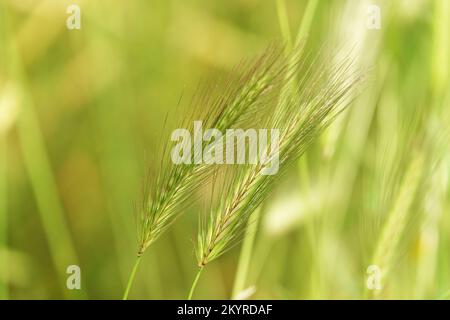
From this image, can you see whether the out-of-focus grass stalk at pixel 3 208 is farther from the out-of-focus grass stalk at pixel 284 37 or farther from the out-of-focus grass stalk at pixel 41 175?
the out-of-focus grass stalk at pixel 284 37

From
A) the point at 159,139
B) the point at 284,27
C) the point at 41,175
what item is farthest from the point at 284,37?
the point at 41,175

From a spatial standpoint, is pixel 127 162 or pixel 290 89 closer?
pixel 290 89

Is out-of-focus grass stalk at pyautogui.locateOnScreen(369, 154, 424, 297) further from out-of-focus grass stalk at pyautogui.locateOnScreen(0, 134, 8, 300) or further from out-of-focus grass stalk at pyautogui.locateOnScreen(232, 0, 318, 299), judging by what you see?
out-of-focus grass stalk at pyautogui.locateOnScreen(0, 134, 8, 300)

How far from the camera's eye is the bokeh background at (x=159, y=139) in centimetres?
82

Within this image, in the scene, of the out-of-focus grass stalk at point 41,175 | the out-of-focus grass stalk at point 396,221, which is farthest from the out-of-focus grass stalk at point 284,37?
the out-of-focus grass stalk at point 41,175

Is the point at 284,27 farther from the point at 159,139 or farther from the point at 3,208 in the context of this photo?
the point at 3,208

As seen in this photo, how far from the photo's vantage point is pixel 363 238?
81cm

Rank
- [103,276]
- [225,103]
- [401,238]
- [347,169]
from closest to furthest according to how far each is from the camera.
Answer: [225,103] < [401,238] < [347,169] < [103,276]

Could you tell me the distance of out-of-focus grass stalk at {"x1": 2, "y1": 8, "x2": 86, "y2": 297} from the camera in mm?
908

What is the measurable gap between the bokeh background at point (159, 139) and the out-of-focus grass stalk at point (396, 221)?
0.06ft

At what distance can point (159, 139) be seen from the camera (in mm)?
901

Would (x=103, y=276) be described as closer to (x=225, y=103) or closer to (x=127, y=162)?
(x=127, y=162)
